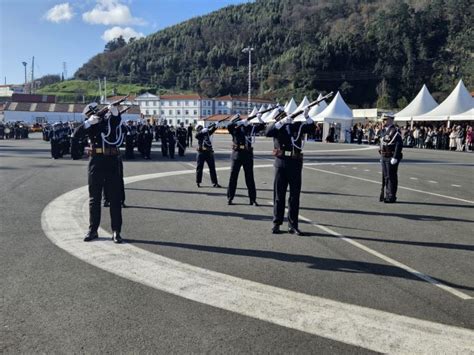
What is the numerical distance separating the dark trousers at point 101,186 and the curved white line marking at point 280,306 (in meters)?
0.38

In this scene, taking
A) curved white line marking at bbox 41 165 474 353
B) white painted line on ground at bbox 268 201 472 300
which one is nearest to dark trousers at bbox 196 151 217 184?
white painted line on ground at bbox 268 201 472 300

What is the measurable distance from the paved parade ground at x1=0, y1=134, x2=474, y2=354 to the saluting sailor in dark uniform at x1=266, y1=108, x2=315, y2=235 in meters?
0.46

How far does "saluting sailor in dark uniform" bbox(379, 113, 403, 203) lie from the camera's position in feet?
34.7

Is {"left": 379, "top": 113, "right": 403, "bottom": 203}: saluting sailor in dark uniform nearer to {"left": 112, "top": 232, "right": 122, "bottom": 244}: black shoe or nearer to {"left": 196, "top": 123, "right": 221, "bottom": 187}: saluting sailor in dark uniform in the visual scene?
{"left": 196, "top": 123, "right": 221, "bottom": 187}: saluting sailor in dark uniform

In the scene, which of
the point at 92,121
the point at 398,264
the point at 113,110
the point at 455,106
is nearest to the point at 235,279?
the point at 398,264

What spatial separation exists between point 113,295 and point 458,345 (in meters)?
3.14

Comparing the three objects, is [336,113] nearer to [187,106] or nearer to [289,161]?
[289,161]

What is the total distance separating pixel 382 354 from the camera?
349 centimetres

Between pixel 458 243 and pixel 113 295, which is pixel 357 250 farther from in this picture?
pixel 113 295

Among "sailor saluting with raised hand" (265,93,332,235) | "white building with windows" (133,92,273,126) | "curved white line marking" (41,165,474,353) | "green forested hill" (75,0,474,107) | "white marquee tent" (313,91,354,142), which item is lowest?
"curved white line marking" (41,165,474,353)

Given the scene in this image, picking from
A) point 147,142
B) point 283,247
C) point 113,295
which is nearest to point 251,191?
point 283,247

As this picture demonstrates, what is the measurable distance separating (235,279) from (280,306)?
87 cm

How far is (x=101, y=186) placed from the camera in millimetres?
6836

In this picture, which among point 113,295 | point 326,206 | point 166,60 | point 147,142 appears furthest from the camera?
point 166,60
